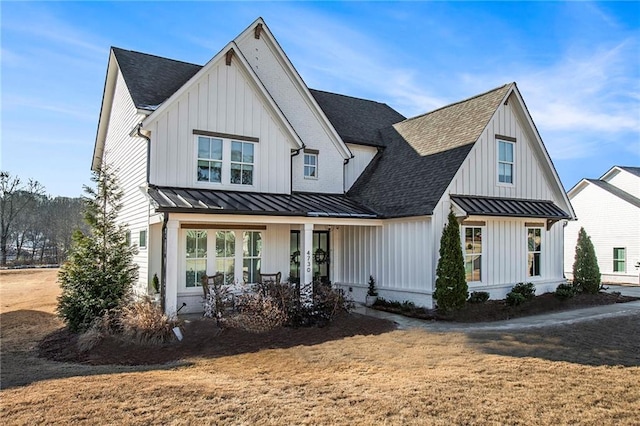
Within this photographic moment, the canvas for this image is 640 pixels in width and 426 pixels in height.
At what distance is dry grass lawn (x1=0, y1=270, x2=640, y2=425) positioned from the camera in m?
5.38

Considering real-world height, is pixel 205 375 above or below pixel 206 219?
below

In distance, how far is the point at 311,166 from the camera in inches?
664

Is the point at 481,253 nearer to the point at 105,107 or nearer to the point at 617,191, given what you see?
the point at 105,107

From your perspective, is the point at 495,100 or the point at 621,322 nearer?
the point at 621,322

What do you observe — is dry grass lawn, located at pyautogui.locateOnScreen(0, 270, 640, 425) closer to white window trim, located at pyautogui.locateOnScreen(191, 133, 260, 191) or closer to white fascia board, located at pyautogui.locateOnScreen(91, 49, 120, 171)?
white window trim, located at pyautogui.locateOnScreen(191, 133, 260, 191)

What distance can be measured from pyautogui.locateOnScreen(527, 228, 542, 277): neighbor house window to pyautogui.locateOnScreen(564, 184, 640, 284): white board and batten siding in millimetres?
13204

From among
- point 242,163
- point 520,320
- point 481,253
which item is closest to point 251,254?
point 242,163

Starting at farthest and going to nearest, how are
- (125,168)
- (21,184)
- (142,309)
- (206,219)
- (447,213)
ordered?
(21,184), (125,168), (447,213), (206,219), (142,309)

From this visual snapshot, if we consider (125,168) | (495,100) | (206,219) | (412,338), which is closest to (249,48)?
(125,168)

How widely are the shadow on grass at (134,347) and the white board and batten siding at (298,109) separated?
6420mm

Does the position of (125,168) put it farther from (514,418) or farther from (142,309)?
(514,418)

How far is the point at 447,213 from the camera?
45.1 ft

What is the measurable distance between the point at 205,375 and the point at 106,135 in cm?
1584

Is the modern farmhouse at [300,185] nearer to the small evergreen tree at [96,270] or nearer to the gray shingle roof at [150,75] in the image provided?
the gray shingle roof at [150,75]
